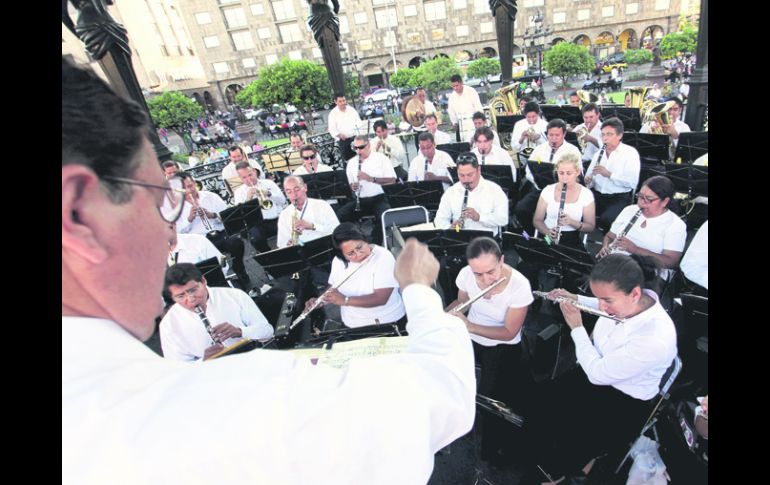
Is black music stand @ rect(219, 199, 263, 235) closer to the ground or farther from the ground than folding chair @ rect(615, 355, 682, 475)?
farther from the ground

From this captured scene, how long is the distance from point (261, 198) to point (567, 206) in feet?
16.4

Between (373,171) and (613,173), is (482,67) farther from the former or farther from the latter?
(613,173)

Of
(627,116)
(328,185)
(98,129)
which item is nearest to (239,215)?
(328,185)

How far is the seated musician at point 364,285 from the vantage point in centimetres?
393

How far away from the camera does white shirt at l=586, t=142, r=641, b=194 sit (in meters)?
5.60

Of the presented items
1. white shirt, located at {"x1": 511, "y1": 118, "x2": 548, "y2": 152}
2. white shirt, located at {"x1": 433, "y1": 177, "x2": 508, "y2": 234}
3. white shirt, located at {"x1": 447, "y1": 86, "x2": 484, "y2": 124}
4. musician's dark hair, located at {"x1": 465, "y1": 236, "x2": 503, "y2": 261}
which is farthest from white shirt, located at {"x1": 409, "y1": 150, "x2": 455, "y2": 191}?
white shirt, located at {"x1": 447, "y1": 86, "x2": 484, "y2": 124}

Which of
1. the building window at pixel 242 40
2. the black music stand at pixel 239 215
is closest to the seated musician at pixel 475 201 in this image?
the black music stand at pixel 239 215

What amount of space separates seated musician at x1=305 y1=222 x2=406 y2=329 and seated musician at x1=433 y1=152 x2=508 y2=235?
4.92 ft

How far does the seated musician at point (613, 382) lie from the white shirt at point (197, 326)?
2725mm

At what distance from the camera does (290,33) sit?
44.2m

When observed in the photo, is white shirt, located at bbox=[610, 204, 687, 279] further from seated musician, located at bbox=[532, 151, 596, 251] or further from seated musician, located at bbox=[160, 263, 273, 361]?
seated musician, located at bbox=[160, 263, 273, 361]
